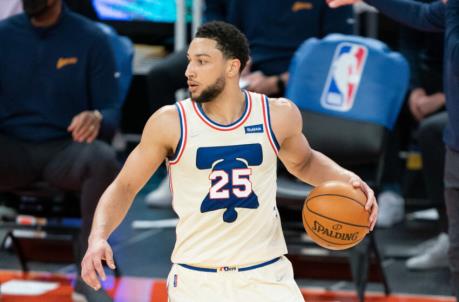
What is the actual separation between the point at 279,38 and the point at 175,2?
6.96 ft

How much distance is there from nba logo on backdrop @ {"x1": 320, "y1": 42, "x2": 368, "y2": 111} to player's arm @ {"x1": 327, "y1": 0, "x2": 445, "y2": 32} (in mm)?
1011

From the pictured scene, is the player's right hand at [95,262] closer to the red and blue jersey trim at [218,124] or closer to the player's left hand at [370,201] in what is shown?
the red and blue jersey trim at [218,124]

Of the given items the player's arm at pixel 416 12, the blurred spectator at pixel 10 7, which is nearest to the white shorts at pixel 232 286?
the player's arm at pixel 416 12

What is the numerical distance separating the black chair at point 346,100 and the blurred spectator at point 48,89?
1.11 m

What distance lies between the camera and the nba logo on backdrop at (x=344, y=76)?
6.00 m

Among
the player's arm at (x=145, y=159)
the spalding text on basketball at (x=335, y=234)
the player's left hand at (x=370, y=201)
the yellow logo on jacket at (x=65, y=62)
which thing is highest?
the player's arm at (x=145, y=159)

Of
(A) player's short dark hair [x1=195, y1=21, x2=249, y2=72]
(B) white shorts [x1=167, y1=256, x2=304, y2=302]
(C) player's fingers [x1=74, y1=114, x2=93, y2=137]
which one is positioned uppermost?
(A) player's short dark hair [x1=195, y1=21, x2=249, y2=72]

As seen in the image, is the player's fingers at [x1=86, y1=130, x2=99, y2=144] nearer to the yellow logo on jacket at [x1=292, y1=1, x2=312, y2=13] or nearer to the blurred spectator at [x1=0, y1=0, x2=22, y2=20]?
the blurred spectator at [x1=0, y1=0, x2=22, y2=20]

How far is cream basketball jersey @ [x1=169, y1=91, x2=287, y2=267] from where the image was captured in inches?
151

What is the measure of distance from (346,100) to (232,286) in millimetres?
2430

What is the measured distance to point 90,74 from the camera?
19.8ft

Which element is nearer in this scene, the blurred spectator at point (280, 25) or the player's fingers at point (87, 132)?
the player's fingers at point (87, 132)

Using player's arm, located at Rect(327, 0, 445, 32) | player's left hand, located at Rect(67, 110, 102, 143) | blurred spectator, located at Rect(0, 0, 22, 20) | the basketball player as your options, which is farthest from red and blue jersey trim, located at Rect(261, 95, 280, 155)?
blurred spectator, located at Rect(0, 0, 22, 20)

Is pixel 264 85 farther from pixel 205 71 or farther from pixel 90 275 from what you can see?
pixel 90 275
